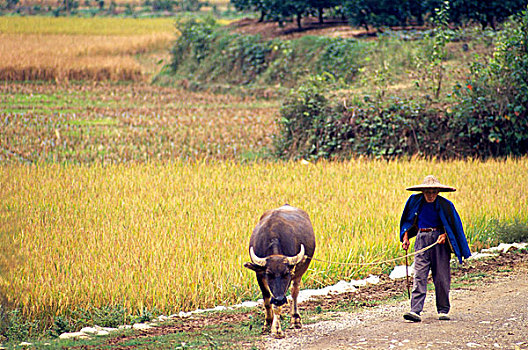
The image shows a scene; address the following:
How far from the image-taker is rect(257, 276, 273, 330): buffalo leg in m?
5.05

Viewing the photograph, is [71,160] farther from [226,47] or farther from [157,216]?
[226,47]

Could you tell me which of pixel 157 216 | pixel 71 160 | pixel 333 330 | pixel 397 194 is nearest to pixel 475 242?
pixel 397 194

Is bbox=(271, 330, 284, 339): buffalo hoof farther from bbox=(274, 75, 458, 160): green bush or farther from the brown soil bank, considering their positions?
bbox=(274, 75, 458, 160): green bush

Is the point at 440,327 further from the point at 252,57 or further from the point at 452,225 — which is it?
the point at 252,57

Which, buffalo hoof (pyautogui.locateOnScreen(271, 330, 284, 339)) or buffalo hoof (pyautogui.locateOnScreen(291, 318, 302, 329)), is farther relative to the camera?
buffalo hoof (pyautogui.locateOnScreen(291, 318, 302, 329))

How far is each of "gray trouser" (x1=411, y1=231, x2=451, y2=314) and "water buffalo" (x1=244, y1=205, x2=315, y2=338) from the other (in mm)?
991

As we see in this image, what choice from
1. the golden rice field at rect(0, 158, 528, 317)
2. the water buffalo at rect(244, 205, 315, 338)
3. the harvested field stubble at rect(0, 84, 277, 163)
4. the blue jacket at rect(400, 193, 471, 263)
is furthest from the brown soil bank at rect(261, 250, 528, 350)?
the harvested field stubble at rect(0, 84, 277, 163)

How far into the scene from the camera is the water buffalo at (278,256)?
4.81 metres

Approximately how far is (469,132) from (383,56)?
23.2ft

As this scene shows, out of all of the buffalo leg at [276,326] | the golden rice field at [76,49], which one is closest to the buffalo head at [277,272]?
the buffalo leg at [276,326]

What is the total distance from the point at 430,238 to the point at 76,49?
25853mm

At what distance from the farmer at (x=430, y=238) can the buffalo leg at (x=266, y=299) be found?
122cm

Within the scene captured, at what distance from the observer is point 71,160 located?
14180 mm

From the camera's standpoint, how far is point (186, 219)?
8.88 metres
